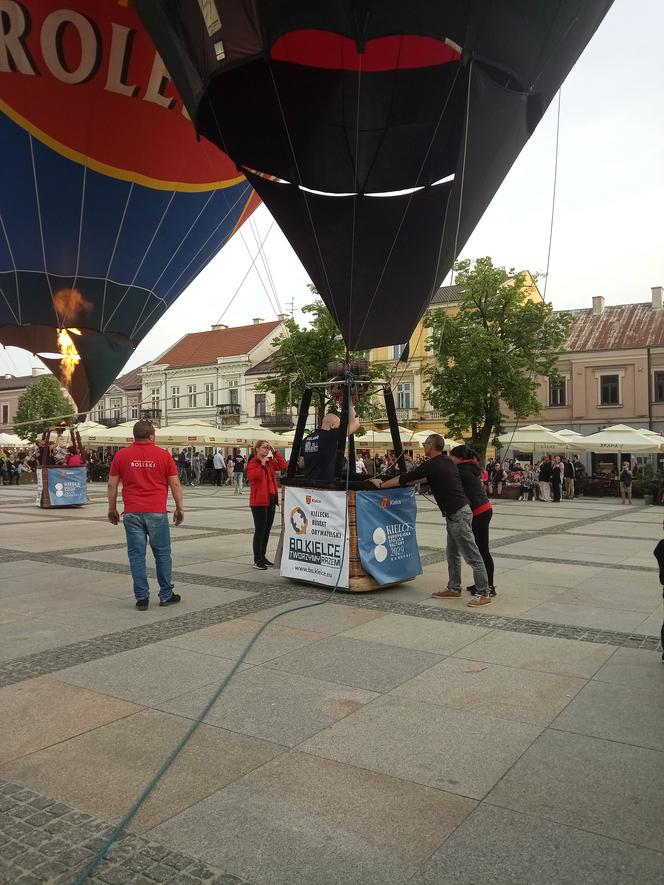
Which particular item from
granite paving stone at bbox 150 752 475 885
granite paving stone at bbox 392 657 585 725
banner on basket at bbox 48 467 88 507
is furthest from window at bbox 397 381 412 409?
granite paving stone at bbox 150 752 475 885

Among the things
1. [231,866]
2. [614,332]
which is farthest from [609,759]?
[614,332]

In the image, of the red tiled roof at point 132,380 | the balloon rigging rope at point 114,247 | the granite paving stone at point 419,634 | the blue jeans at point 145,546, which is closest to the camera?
the granite paving stone at point 419,634

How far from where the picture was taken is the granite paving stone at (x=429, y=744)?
11.9 feet

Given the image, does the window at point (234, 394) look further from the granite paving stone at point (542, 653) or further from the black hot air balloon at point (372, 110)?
the granite paving stone at point (542, 653)

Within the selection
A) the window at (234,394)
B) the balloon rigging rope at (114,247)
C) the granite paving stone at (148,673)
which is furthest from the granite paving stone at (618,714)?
the window at (234,394)

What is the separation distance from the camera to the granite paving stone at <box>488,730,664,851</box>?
316 cm

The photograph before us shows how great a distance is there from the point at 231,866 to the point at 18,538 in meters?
11.8

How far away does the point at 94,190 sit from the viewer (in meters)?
15.0

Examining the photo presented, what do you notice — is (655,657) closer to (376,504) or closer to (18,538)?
(376,504)

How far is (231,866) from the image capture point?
2842 mm

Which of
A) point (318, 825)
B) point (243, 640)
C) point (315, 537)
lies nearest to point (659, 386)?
point (315, 537)

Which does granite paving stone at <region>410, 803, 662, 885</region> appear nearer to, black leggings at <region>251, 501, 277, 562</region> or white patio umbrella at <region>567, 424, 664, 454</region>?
black leggings at <region>251, 501, 277, 562</region>

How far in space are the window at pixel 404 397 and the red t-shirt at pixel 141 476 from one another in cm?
4837

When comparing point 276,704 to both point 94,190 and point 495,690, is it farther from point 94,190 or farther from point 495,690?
point 94,190
